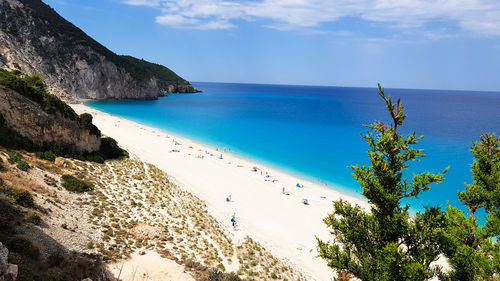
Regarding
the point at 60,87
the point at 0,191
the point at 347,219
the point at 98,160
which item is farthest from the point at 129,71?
the point at 347,219

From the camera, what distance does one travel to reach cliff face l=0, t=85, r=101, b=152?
21000 millimetres

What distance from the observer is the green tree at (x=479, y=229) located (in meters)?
10.4

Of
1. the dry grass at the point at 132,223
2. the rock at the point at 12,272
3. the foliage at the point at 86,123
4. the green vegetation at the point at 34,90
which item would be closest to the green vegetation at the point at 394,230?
the dry grass at the point at 132,223

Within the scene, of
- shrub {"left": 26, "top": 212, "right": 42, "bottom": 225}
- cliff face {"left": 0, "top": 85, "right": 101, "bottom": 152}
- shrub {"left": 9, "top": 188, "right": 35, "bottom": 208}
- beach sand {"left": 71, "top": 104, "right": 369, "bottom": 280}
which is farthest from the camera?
beach sand {"left": 71, "top": 104, "right": 369, "bottom": 280}

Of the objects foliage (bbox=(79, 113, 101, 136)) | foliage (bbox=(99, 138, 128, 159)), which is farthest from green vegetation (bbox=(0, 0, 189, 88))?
foliage (bbox=(79, 113, 101, 136))

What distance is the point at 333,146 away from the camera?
2581 inches

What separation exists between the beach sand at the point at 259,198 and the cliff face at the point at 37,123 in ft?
26.4

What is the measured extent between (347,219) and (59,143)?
24756 millimetres

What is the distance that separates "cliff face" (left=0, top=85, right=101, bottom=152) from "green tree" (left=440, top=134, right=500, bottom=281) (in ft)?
92.8

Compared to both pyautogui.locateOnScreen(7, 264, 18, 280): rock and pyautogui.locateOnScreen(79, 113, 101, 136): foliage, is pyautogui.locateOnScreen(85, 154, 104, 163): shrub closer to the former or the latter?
pyautogui.locateOnScreen(79, 113, 101, 136): foliage

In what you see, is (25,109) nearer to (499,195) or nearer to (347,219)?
(347,219)

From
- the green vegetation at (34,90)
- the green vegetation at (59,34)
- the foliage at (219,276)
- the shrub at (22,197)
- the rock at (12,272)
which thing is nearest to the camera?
the rock at (12,272)

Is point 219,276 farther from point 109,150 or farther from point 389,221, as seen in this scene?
point 109,150

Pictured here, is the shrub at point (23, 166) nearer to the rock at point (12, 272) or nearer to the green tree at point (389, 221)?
the rock at point (12, 272)
